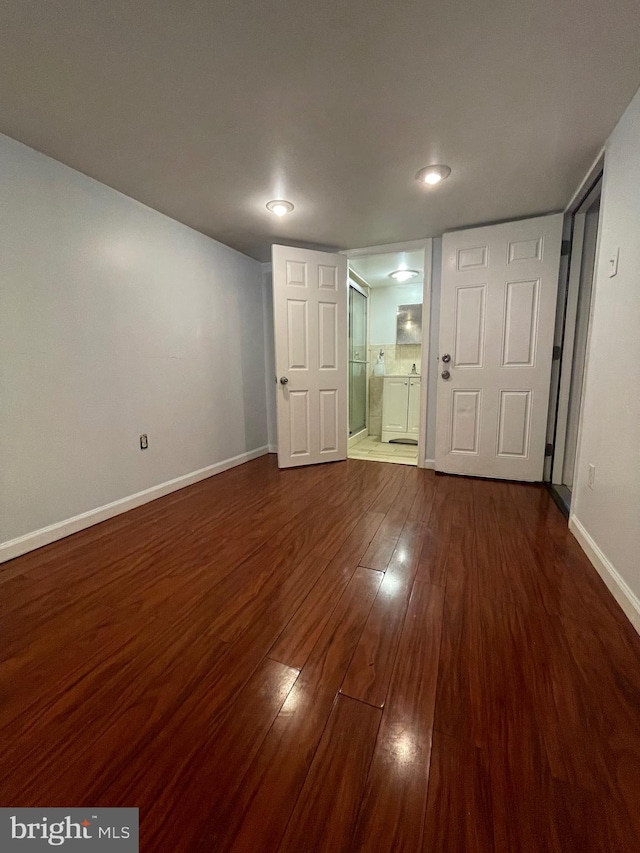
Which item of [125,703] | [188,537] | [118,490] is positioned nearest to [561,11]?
[125,703]

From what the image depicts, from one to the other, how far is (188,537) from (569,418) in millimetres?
2851

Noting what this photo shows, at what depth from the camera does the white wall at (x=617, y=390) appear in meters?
1.30

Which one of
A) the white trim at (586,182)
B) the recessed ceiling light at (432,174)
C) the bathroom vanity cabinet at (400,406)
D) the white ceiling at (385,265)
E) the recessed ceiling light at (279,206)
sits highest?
the white ceiling at (385,265)

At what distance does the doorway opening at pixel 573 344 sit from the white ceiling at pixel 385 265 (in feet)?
4.28

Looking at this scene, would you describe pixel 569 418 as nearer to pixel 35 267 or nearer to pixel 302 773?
pixel 302 773

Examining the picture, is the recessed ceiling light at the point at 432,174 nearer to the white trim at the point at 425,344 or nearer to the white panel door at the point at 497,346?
the white panel door at the point at 497,346

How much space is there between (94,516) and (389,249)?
10.4ft

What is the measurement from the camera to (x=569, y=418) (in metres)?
2.57

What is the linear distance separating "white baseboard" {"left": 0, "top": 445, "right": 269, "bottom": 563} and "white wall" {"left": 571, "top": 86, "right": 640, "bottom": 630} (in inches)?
106

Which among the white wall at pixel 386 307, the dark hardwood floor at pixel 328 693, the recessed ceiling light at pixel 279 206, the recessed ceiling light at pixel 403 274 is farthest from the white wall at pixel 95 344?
the white wall at pixel 386 307

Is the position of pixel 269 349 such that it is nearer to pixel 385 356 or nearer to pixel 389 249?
pixel 389 249

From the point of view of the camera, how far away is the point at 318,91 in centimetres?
139

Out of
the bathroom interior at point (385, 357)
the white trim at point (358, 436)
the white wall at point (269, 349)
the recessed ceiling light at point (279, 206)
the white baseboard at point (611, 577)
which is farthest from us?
the white trim at point (358, 436)

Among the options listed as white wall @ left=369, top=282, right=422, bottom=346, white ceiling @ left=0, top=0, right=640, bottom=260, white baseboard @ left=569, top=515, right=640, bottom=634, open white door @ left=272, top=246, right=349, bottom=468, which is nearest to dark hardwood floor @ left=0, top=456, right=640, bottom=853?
white baseboard @ left=569, top=515, right=640, bottom=634
